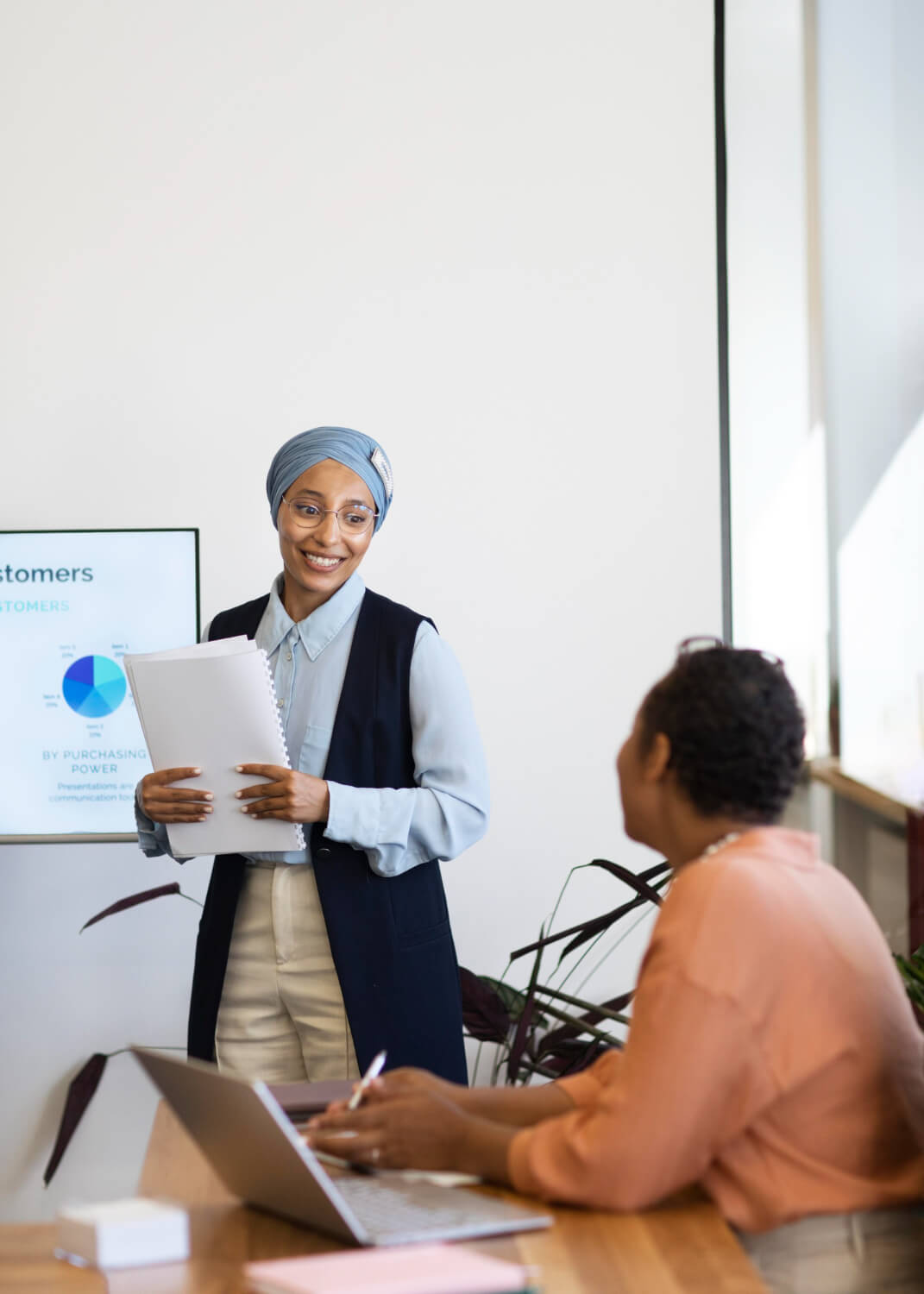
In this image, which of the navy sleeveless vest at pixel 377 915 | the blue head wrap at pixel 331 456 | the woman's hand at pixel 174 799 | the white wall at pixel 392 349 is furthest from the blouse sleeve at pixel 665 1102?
the white wall at pixel 392 349

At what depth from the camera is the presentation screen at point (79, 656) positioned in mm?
3260

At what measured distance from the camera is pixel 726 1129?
3.95 ft

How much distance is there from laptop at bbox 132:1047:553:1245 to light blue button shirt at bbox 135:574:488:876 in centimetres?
84

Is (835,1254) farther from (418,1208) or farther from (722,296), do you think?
(722,296)

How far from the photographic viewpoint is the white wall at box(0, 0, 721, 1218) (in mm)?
3375

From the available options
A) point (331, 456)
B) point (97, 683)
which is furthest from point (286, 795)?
point (97, 683)

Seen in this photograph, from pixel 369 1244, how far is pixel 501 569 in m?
2.37

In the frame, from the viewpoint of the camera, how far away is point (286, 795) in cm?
208

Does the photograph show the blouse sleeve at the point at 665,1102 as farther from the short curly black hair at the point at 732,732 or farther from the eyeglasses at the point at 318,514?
the eyeglasses at the point at 318,514

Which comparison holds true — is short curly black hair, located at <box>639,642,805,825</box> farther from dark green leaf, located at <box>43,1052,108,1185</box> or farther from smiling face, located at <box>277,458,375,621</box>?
dark green leaf, located at <box>43,1052,108,1185</box>

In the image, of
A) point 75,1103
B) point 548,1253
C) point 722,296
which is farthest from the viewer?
point 722,296

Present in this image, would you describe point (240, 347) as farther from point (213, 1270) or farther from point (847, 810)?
point (213, 1270)

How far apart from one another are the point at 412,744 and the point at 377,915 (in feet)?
0.98

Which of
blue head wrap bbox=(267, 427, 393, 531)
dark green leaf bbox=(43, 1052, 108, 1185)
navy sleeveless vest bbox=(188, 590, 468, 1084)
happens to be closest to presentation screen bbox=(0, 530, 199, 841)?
dark green leaf bbox=(43, 1052, 108, 1185)
